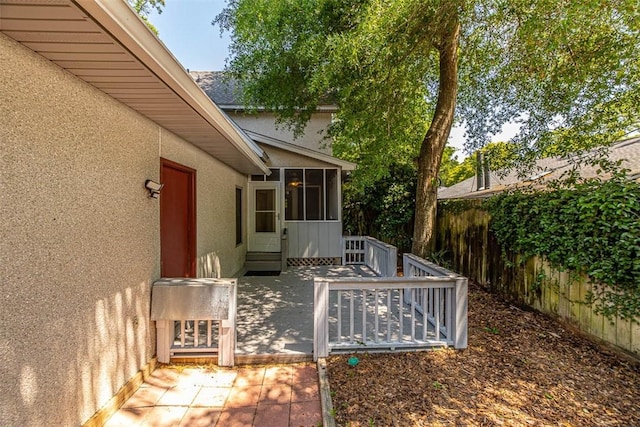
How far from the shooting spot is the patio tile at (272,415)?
2641 mm

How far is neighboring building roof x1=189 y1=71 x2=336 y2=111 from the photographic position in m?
10.1

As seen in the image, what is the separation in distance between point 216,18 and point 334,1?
3391 millimetres

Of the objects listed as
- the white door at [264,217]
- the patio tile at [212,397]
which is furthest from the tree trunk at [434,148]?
the patio tile at [212,397]

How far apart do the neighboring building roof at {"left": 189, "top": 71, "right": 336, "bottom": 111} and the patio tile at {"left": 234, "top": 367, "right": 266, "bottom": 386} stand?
25.3ft

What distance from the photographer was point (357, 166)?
350 inches

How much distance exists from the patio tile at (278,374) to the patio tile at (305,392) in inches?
5.6

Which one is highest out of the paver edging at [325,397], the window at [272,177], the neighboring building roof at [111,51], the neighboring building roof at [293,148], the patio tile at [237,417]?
the neighboring building roof at [293,148]

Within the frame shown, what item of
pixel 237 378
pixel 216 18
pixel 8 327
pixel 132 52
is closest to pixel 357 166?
pixel 216 18

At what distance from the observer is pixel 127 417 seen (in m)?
2.73

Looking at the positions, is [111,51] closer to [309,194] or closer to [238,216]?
[238,216]

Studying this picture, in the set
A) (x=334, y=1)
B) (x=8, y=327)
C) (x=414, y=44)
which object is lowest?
(x=8, y=327)

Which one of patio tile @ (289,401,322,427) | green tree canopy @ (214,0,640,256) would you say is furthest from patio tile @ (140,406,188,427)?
green tree canopy @ (214,0,640,256)

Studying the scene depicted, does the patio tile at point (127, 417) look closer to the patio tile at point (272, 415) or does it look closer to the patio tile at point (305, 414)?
the patio tile at point (272, 415)

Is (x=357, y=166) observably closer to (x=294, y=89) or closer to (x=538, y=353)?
(x=294, y=89)
